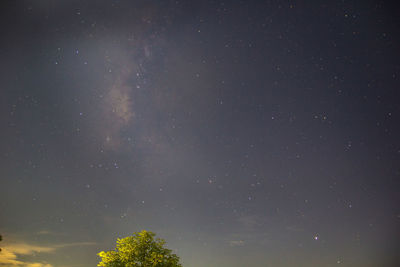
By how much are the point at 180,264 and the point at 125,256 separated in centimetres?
588

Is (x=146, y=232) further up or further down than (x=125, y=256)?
further up

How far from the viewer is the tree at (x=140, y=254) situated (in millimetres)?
25609

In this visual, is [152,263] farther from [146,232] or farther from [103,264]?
[103,264]

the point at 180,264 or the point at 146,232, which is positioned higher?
the point at 146,232

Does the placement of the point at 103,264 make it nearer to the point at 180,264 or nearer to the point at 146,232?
the point at 146,232

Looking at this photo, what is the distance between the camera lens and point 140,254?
85.7 ft

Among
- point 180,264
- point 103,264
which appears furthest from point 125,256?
point 180,264

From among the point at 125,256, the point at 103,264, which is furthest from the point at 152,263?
the point at 103,264

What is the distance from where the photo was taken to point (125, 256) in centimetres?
2573

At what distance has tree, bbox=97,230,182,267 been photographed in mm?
25609

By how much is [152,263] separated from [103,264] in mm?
5329

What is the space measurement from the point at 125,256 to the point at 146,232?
301cm

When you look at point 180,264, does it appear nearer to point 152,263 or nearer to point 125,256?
point 152,263

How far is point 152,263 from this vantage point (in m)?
25.6
